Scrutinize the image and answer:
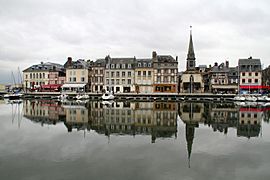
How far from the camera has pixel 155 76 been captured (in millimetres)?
48562

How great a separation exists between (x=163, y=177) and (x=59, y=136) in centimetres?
851

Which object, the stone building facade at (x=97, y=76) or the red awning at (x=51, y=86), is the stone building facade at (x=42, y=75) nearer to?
the red awning at (x=51, y=86)

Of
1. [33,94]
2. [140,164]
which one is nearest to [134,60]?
[33,94]

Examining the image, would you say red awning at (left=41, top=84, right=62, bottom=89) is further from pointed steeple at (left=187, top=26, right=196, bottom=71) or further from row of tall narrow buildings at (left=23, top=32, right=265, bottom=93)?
pointed steeple at (left=187, top=26, right=196, bottom=71)

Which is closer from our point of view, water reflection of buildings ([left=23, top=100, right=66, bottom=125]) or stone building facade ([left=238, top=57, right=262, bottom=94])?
water reflection of buildings ([left=23, top=100, right=66, bottom=125])

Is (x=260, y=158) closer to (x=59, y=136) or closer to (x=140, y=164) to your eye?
(x=140, y=164)

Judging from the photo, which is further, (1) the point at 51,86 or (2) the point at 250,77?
(1) the point at 51,86

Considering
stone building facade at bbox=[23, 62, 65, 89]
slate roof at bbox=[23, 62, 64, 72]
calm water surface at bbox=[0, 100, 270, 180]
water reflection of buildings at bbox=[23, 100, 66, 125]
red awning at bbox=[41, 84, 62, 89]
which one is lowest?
calm water surface at bbox=[0, 100, 270, 180]

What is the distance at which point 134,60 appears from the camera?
5047 cm

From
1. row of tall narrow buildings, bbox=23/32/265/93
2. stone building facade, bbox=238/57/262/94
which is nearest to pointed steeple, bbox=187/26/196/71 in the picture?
row of tall narrow buildings, bbox=23/32/265/93

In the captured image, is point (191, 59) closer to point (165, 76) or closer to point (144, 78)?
point (165, 76)

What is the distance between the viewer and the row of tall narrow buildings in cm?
4838

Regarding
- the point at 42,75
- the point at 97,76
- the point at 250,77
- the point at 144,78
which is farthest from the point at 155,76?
the point at 42,75

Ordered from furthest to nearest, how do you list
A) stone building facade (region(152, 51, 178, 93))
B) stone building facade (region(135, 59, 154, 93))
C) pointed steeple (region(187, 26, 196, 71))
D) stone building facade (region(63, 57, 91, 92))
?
stone building facade (region(63, 57, 91, 92)) < pointed steeple (region(187, 26, 196, 71)) < stone building facade (region(135, 59, 154, 93)) < stone building facade (region(152, 51, 178, 93))
